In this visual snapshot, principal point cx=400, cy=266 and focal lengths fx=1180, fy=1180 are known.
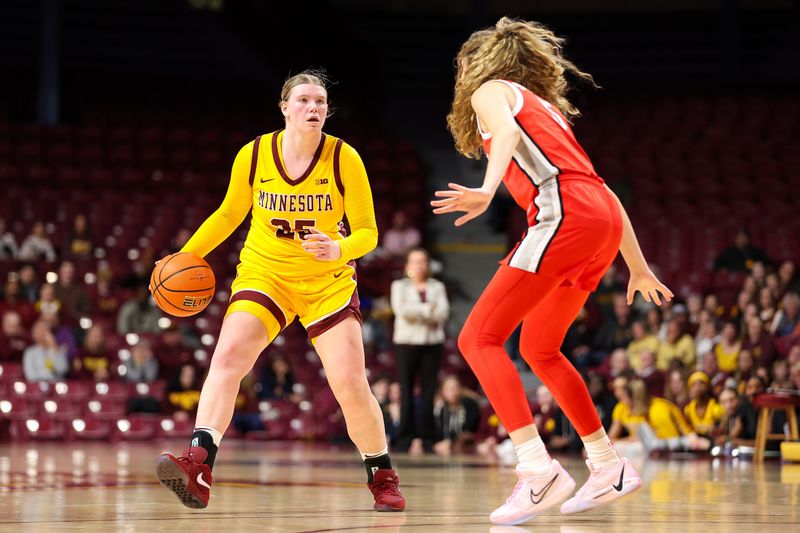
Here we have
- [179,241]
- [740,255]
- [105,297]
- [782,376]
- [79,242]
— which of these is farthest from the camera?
[79,242]

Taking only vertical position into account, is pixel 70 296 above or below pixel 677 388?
above

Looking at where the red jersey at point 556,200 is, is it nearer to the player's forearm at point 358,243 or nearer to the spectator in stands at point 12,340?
the player's forearm at point 358,243

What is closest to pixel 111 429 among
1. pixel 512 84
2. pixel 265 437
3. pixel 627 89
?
pixel 265 437

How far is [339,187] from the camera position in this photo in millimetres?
5285

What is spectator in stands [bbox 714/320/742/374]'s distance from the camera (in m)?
11.8

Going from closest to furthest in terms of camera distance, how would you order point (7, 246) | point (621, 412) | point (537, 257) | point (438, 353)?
point (537, 257) → point (621, 412) → point (438, 353) → point (7, 246)

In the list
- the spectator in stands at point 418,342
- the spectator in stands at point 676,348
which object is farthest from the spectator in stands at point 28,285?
the spectator in stands at point 676,348

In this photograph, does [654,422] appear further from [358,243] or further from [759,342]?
[358,243]

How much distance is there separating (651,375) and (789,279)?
2140mm

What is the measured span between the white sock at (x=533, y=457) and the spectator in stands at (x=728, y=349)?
25.0 ft

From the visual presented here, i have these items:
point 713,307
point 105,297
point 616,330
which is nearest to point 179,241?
point 105,297

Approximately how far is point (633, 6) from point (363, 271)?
39.3 ft

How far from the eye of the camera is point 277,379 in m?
13.7

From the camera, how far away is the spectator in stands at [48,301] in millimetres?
13359
